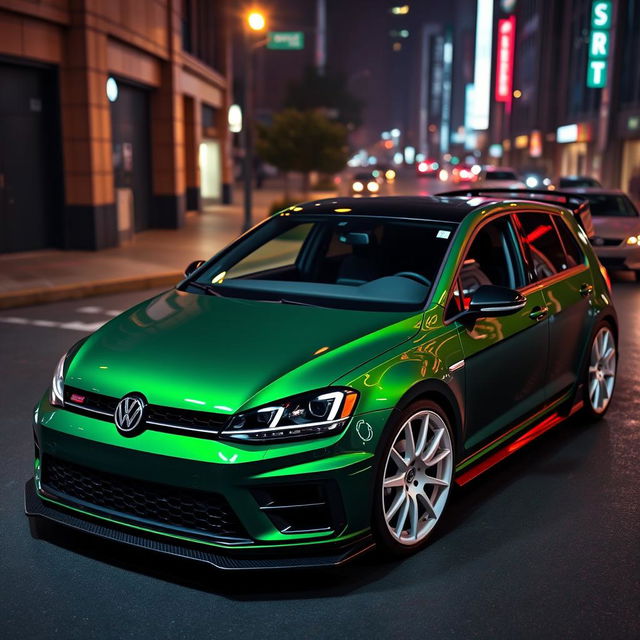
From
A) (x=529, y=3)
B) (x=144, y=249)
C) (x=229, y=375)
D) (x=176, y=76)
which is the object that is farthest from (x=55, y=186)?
(x=529, y=3)

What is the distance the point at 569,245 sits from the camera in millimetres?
6398

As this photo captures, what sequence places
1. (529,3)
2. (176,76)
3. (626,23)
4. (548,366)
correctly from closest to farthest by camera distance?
(548,366)
(176,76)
(626,23)
(529,3)

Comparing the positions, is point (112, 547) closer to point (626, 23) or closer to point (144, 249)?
point (144, 249)

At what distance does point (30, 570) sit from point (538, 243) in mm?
3631

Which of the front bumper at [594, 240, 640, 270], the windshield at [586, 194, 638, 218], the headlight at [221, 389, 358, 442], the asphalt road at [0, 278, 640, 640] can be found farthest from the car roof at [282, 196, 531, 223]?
the windshield at [586, 194, 638, 218]

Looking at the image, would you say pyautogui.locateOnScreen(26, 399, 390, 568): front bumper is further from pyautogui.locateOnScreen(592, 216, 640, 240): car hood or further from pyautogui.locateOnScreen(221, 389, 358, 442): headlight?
pyautogui.locateOnScreen(592, 216, 640, 240): car hood

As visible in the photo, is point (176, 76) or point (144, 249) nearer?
point (144, 249)

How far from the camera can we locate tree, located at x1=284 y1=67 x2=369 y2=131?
253ft

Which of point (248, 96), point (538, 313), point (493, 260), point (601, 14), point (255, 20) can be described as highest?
point (601, 14)

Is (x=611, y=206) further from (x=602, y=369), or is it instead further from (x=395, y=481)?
(x=395, y=481)

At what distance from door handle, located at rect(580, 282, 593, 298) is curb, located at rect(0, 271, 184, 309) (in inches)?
318

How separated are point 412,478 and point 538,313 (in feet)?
5.31

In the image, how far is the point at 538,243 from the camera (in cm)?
599

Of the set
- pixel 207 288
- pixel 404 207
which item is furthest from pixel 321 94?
pixel 207 288
